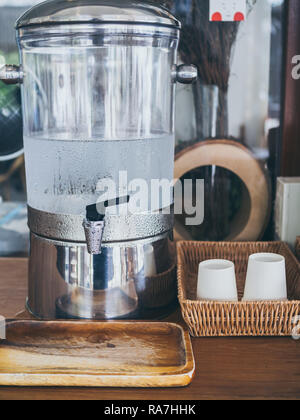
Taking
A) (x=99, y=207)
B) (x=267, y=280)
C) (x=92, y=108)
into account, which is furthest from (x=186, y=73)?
(x=267, y=280)

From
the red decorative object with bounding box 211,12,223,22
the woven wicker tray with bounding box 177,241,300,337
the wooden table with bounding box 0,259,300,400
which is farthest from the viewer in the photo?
the red decorative object with bounding box 211,12,223,22

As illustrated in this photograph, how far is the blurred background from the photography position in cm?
132

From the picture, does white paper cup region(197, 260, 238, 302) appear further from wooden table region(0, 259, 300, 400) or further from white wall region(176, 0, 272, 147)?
white wall region(176, 0, 272, 147)

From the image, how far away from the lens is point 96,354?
0.96 meters

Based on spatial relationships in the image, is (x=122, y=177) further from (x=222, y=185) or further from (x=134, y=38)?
(x=222, y=185)

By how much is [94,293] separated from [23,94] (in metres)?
0.45

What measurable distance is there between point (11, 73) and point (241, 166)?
2.03 feet

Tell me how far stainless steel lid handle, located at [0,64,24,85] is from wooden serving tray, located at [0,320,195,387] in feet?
1.60

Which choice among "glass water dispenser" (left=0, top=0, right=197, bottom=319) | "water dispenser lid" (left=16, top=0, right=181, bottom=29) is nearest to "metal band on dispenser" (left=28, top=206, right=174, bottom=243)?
"glass water dispenser" (left=0, top=0, right=197, bottom=319)

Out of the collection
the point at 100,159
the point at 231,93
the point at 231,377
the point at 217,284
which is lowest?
the point at 231,377

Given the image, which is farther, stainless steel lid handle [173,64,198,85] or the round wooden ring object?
the round wooden ring object

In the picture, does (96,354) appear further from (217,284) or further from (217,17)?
(217,17)

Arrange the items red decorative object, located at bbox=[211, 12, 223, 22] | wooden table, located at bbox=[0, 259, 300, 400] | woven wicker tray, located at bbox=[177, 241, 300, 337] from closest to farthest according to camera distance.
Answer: wooden table, located at bbox=[0, 259, 300, 400] < woven wicker tray, located at bbox=[177, 241, 300, 337] < red decorative object, located at bbox=[211, 12, 223, 22]
